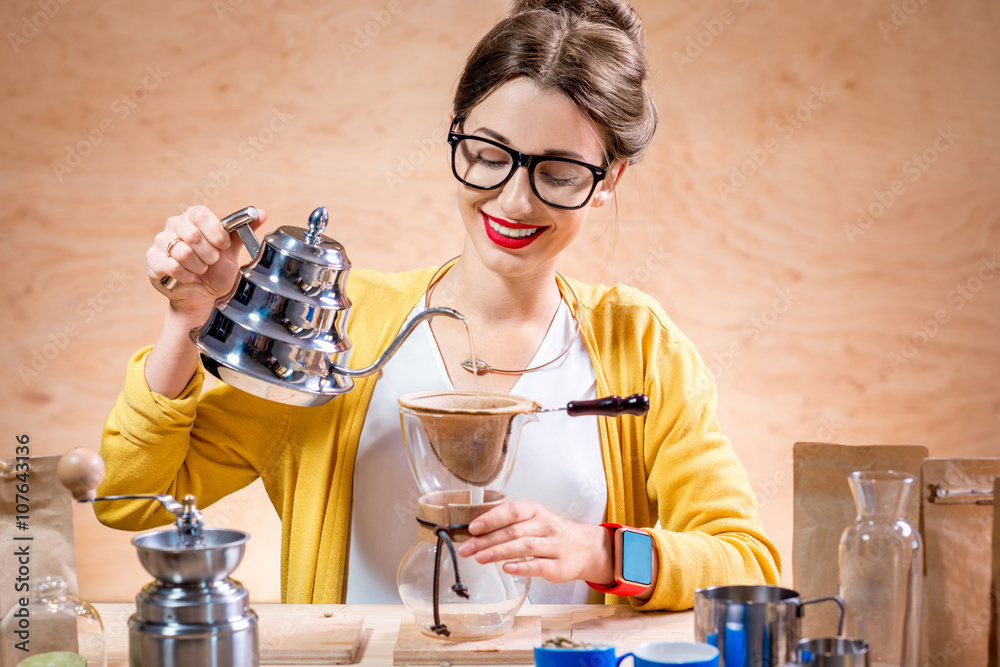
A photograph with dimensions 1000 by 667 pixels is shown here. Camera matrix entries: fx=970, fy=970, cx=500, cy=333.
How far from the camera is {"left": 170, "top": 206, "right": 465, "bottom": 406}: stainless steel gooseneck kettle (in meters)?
1.09

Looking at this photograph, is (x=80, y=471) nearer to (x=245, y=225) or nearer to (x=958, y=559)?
(x=245, y=225)

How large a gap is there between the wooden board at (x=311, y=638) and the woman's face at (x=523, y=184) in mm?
548

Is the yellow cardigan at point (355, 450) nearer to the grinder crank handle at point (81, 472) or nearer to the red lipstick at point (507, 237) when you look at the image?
the red lipstick at point (507, 237)

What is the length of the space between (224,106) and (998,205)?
2.11m

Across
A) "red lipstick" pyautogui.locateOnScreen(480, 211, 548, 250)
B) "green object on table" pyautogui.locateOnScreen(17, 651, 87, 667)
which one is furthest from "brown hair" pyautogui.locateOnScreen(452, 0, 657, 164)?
"green object on table" pyautogui.locateOnScreen(17, 651, 87, 667)

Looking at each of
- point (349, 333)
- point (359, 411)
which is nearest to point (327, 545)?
point (359, 411)

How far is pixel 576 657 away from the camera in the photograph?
35.6 inches

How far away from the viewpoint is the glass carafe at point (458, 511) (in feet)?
3.64

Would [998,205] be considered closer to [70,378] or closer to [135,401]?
[135,401]

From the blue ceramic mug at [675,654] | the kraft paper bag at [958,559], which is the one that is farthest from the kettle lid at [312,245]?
the kraft paper bag at [958,559]

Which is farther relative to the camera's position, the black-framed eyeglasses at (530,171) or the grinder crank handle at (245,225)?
the black-framed eyeglasses at (530,171)

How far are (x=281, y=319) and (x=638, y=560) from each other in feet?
1.75

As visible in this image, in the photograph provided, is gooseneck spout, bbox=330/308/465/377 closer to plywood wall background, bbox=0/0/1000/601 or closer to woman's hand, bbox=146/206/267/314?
woman's hand, bbox=146/206/267/314

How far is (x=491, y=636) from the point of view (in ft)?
3.65
